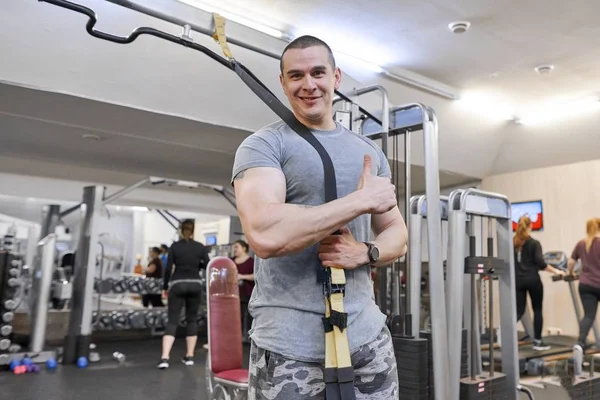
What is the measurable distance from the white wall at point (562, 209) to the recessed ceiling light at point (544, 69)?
2006 millimetres

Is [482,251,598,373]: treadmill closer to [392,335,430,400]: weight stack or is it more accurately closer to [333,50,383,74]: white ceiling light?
[392,335,430,400]: weight stack

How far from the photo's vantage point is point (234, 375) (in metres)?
2.23

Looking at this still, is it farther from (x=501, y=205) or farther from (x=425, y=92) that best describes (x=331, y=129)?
(x=425, y=92)

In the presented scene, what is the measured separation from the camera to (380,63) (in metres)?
4.46

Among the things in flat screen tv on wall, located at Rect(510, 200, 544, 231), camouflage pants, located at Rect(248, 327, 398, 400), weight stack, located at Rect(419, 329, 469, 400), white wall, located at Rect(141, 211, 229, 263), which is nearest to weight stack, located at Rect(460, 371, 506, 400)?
weight stack, located at Rect(419, 329, 469, 400)

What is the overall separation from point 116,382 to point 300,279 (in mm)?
3524

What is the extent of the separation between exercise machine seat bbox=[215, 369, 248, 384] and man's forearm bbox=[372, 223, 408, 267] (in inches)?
54.5

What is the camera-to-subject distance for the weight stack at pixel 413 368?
8.04 feet

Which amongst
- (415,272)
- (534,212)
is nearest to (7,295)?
(415,272)

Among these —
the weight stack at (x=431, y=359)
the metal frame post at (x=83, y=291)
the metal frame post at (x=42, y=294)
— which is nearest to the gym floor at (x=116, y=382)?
the metal frame post at (x=83, y=291)

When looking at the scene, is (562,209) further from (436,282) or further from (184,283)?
(184,283)

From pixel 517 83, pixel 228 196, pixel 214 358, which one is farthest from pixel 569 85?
pixel 214 358

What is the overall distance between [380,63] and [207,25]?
2.46 m

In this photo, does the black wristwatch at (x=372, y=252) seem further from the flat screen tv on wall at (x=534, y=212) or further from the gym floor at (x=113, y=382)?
the flat screen tv on wall at (x=534, y=212)
